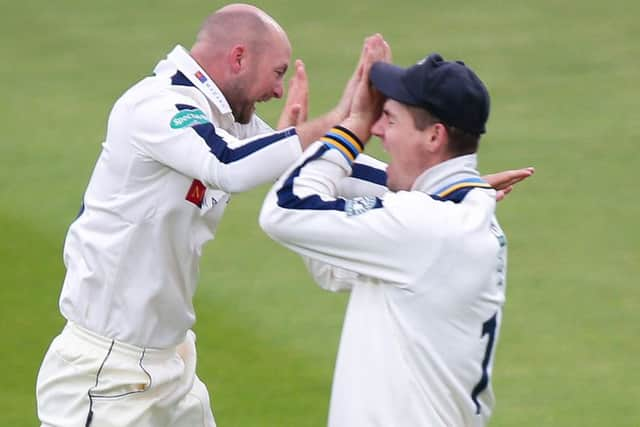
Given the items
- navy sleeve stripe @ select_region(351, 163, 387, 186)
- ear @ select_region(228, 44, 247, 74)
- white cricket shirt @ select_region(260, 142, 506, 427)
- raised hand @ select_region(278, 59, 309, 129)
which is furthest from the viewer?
→ ear @ select_region(228, 44, 247, 74)

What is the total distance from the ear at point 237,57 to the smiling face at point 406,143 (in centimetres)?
109

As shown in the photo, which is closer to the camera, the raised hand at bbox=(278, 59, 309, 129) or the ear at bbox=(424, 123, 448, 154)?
the ear at bbox=(424, 123, 448, 154)

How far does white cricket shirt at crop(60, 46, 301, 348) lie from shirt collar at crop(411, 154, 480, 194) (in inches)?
43.4

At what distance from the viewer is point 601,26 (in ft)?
45.2

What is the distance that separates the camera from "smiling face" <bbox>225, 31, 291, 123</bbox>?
5504 millimetres

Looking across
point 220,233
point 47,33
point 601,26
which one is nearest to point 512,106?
point 601,26

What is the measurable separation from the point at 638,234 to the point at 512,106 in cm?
262

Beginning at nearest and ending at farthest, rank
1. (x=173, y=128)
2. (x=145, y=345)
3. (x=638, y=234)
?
(x=173, y=128), (x=145, y=345), (x=638, y=234)

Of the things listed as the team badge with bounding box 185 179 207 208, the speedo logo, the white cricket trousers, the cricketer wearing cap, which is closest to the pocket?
the white cricket trousers

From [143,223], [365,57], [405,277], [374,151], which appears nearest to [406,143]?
[365,57]

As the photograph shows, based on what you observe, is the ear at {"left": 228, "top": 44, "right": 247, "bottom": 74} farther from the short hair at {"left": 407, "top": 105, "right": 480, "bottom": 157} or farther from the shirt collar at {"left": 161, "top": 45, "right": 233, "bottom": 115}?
the short hair at {"left": 407, "top": 105, "right": 480, "bottom": 157}

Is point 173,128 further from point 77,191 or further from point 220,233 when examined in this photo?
point 77,191

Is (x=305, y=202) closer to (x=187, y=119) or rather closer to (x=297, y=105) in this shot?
(x=297, y=105)

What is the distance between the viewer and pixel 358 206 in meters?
4.40
